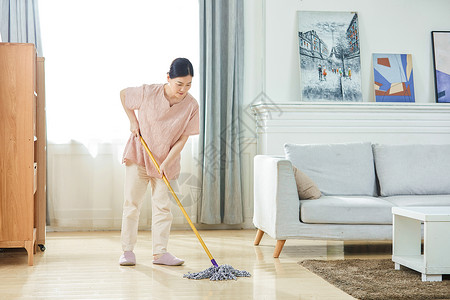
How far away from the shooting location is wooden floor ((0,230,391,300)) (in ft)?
8.39

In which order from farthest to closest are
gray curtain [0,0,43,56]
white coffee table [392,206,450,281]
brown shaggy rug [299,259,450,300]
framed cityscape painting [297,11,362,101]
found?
framed cityscape painting [297,11,362,101] < gray curtain [0,0,43,56] < white coffee table [392,206,450,281] < brown shaggy rug [299,259,450,300]

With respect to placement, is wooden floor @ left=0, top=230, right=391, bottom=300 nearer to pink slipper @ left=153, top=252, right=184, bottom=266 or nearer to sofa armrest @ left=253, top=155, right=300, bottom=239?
pink slipper @ left=153, top=252, right=184, bottom=266

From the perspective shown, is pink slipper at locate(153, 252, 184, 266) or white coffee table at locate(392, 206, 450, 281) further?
pink slipper at locate(153, 252, 184, 266)

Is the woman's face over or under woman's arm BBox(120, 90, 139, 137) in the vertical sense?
over

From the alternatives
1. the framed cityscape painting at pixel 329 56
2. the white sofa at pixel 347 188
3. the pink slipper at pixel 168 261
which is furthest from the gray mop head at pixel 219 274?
the framed cityscape painting at pixel 329 56

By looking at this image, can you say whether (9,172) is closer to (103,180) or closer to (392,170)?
(103,180)

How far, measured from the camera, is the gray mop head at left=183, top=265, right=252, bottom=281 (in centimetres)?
282

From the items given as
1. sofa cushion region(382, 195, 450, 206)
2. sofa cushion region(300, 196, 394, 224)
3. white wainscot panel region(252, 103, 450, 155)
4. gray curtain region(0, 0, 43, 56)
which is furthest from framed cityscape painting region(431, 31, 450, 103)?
gray curtain region(0, 0, 43, 56)

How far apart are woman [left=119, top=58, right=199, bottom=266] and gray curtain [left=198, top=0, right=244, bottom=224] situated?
4.71ft

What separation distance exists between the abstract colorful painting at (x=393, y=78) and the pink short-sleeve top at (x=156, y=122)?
2211 mm

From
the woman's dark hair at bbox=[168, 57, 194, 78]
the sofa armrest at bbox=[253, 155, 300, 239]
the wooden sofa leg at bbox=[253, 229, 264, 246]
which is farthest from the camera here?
the wooden sofa leg at bbox=[253, 229, 264, 246]

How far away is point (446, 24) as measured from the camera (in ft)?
16.4

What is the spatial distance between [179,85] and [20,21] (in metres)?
2.08

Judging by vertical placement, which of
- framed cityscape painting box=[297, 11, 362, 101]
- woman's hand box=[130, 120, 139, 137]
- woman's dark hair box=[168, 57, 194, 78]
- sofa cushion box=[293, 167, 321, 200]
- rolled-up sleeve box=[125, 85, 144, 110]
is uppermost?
framed cityscape painting box=[297, 11, 362, 101]
